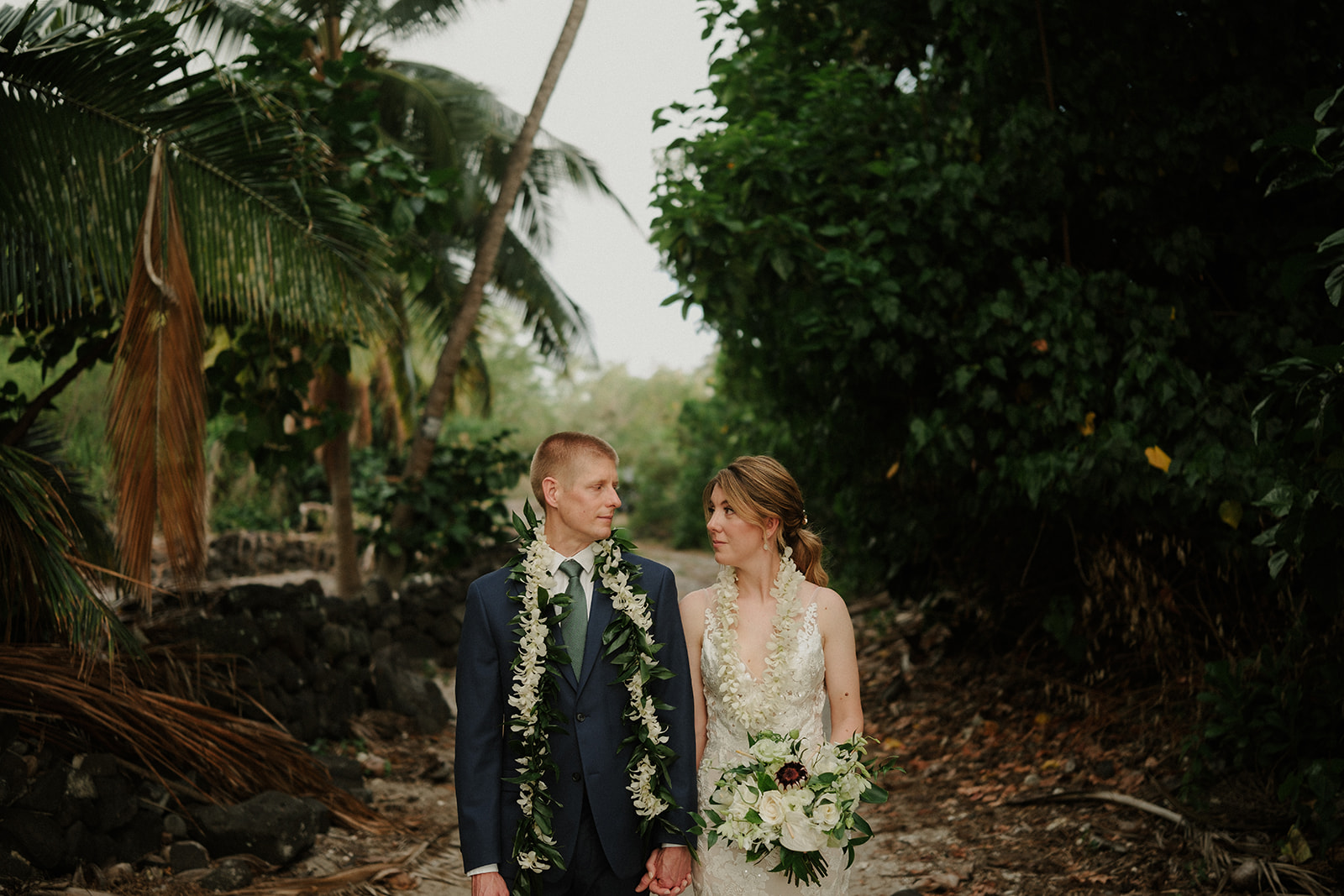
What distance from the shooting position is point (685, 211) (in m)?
5.66

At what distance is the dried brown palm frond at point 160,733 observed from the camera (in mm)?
4336

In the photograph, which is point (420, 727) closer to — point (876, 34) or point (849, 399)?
point (849, 399)

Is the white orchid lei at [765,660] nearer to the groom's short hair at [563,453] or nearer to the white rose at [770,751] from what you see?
the white rose at [770,751]

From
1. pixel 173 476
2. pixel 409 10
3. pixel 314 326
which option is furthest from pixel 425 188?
pixel 409 10

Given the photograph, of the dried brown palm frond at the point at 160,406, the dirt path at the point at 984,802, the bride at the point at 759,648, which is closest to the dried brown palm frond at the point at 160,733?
the dirt path at the point at 984,802

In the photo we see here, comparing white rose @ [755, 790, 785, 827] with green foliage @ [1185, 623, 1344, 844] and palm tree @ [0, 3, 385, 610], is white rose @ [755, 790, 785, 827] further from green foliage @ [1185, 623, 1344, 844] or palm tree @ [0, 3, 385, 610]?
palm tree @ [0, 3, 385, 610]

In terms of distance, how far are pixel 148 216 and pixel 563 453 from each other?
2.83m

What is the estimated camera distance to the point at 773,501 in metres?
3.10

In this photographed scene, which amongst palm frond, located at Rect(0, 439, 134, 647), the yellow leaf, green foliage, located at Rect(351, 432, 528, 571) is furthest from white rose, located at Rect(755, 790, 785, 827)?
green foliage, located at Rect(351, 432, 528, 571)

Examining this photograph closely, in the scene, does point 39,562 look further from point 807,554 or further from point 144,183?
point 807,554

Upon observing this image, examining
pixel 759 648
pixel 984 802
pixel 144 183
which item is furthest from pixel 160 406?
pixel 984 802

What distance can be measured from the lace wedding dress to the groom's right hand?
705 mm

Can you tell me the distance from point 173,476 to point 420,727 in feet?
12.8

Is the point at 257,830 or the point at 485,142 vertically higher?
A: the point at 485,142
